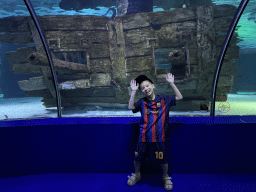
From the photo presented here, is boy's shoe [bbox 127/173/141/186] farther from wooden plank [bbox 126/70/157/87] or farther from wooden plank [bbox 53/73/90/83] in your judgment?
wooden plank [bbox 53/73/90/83]

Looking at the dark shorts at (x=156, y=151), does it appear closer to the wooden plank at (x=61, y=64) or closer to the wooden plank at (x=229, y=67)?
the wooden plank at (x=61, y=64)

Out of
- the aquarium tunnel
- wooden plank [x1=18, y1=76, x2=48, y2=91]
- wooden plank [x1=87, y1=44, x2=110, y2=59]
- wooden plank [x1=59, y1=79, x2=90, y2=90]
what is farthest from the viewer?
wooden plank [x1=18, y1=76, x2=48, y2=91]


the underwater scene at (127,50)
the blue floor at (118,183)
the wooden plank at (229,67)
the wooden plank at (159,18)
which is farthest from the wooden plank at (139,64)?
the blue floor at (118,183)

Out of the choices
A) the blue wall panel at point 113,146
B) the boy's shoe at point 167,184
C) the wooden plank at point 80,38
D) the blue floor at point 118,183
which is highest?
the wooden plank at point 80,38

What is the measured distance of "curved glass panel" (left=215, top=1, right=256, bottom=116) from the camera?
563 centimetres

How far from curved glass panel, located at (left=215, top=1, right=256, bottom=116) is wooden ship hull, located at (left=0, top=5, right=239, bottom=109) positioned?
0.12ft

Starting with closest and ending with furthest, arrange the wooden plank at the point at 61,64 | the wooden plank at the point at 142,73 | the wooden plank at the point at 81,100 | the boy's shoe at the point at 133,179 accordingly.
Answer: the boy's shoe at the point at 133,179, the wooden plank at the point at 61,64, the wooden plank at the point at 142,73, the wooden plank at the point at 81,100

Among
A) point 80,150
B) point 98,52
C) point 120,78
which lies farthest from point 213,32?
point 80,150

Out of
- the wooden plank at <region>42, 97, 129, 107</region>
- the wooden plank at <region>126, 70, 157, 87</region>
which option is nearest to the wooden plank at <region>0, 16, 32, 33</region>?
the wooden plank at <region>42, 97, 129, 107</region>

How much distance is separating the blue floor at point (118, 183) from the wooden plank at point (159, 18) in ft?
16.0

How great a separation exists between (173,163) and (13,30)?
6783 millimetres

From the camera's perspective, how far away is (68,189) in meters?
1.78

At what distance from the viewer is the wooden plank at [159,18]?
5.34 m

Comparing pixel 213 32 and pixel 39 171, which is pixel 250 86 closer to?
pixel 213 32
